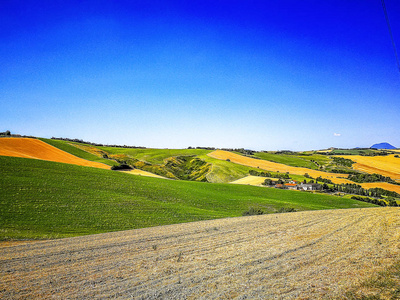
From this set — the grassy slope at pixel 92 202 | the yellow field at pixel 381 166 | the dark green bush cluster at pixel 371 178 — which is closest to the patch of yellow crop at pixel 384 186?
the dark green bush cluster at pixel 371 178

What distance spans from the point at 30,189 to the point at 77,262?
66.4 feet

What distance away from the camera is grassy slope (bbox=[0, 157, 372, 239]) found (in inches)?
821

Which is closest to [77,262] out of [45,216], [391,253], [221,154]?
[45,216]

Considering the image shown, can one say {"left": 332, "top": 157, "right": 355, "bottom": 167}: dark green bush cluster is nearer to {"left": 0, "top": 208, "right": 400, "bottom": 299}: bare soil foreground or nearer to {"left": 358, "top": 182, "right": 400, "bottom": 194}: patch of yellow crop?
{"left": 358, "top": 182, "right": 400, "bottom": 194}: patch of yellow crop

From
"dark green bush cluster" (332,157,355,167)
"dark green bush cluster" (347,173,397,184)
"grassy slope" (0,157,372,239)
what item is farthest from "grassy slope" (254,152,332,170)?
"grassy slope" (0,157,372,239)

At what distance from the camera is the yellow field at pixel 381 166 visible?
284ft

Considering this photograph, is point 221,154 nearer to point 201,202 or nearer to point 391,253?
point 201,202

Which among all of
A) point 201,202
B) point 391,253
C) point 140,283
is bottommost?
point 201,202

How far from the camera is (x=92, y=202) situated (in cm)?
2759

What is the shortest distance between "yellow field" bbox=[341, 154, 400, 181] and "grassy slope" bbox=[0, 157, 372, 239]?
176 feet

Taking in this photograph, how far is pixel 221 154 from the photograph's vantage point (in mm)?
109250

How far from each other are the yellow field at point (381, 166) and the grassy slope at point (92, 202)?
5357cm

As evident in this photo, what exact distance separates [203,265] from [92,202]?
2122 cm

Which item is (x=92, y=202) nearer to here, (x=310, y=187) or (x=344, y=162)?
(x=310, y=187)
